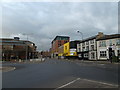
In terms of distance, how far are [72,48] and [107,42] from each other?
3493cm

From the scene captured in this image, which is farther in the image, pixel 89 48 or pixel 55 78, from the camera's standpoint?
pixel 89 48

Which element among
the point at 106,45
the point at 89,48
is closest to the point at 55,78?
the point at 106,45

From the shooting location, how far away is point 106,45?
1716 inches

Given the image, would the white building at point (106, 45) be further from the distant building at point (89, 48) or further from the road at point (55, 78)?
the road at point (55, 78)

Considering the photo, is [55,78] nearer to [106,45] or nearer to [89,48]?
[106,45]

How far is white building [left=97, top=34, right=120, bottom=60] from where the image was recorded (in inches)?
1570

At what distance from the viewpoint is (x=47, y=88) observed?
7.62m

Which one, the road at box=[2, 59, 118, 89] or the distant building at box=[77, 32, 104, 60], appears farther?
the distant building at box=[77, 32, 104, 60]

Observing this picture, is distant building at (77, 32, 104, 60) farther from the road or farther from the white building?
the road

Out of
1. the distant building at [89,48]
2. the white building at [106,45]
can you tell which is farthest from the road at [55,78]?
the distant building at [89,48]

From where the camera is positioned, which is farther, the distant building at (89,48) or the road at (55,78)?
the distant building at (89,48)

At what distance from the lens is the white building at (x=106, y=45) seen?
39.9 meters

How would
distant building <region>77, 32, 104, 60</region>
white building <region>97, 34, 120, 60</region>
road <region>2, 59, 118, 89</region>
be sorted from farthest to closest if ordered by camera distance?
distant building <region>77, 32, 104, 60</region> < white building <region>97, 34, 120, 60</region> < road <region>2, 59, 118, 89</region>

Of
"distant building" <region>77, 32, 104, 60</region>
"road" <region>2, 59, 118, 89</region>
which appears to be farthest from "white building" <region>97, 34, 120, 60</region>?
"road" <region>2, 59, 118, 89</region>
